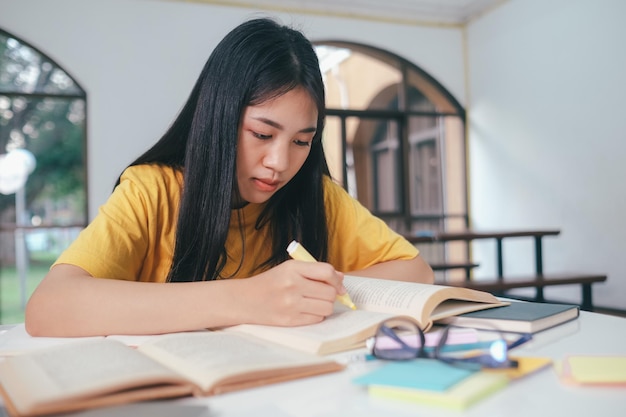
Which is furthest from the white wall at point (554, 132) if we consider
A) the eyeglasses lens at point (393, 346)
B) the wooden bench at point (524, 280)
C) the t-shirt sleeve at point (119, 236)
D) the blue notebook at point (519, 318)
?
the eyeglasses lens at point (393, 346)

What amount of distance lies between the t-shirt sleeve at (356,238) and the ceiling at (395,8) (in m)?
3.79

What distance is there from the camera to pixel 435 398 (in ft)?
1.56

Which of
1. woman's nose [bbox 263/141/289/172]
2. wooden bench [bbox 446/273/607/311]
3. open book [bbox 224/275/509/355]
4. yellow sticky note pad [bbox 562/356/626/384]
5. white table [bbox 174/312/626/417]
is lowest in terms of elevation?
wooden bench [bbox 446/273/607/311]

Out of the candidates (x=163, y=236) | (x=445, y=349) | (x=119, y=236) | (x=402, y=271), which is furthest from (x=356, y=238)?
(x=445, y=349)

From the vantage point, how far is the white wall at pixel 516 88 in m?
4.02

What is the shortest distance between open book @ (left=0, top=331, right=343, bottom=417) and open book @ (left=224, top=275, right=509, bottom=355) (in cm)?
4

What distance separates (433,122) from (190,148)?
15.5ft

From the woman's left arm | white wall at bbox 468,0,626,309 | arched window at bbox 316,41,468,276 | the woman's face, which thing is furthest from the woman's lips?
arched window at bbox 316,41,468,276

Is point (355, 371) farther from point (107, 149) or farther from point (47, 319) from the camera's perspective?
point (107, 149)

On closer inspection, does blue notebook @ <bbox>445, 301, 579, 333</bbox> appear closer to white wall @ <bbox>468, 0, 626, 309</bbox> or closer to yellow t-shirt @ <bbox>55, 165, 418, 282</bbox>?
yellow t-shirt @ <bbox>55, 165, 418, 282</bbox>

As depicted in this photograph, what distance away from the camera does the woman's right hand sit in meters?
0.76

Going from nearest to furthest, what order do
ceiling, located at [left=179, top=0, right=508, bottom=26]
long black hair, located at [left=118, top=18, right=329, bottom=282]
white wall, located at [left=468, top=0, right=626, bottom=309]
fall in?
long black hair, located at [left=118, top=18, right=329, bottom=282]
white wall, located at [left=468, top=0, right=626, bottom=309]
ceiling, located at [left=179, top=0, right=508, bottom=26]

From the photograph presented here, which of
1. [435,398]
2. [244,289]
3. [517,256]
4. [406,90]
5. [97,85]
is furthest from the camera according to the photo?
[406,90]

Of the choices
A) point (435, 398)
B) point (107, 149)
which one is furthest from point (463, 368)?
point (107, 149)
